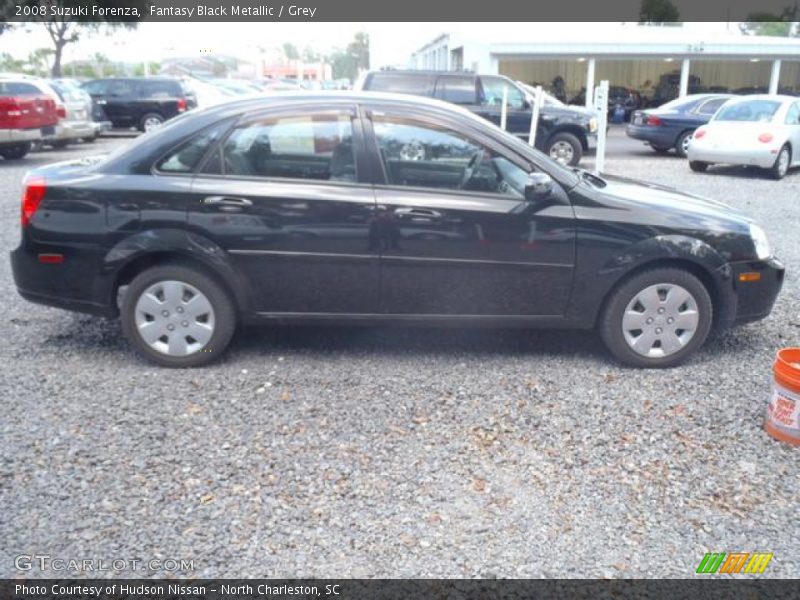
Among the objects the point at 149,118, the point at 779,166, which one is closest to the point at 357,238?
the point at 779,166

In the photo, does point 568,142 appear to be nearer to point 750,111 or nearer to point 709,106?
point 750,111

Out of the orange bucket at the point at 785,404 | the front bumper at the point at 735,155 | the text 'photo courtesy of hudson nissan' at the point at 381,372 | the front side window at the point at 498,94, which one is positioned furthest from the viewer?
the front side window at the point at 498,94

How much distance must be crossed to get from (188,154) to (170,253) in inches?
24.1

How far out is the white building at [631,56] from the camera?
91.6 ft

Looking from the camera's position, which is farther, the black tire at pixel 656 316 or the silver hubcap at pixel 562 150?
the silver hubcap at pixel 562 150

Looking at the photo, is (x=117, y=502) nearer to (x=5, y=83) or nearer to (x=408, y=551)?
(x=408, y=551)

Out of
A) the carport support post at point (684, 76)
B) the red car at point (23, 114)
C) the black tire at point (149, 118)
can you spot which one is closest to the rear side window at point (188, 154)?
the red car at point (23, 114)

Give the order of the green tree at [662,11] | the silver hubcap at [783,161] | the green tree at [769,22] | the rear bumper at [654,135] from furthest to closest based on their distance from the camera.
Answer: the green tree at [662,11]
the green tree at [769,22]
the rear bumper at [654,135]
the silver hubcap at [783,161]

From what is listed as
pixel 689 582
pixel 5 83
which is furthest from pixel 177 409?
pixel 5 83

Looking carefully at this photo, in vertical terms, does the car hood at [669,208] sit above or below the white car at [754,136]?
below

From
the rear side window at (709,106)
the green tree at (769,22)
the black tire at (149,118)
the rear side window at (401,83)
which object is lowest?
the black tire at (149,118)

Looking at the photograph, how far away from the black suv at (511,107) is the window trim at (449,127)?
396 inches

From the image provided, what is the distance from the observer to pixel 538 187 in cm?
437

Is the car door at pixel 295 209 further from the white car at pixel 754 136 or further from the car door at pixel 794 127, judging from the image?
the car door at pixel 794 127
